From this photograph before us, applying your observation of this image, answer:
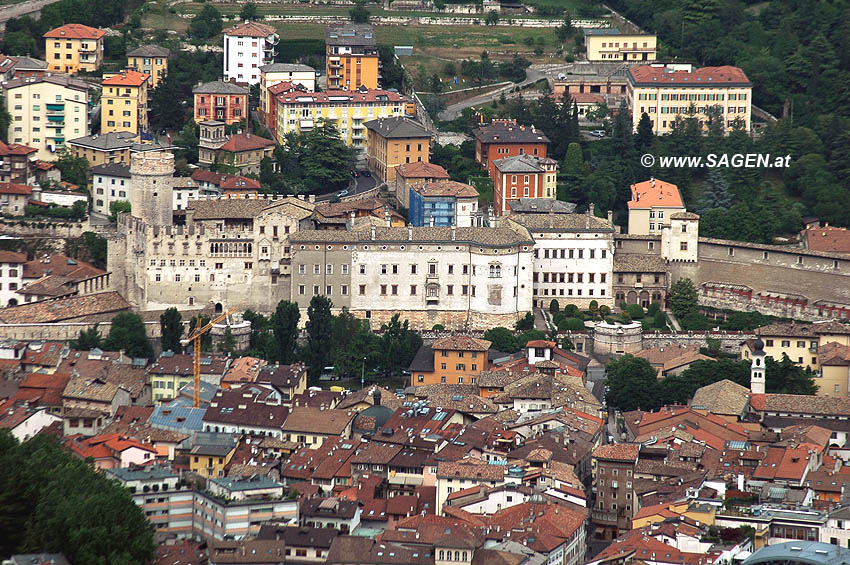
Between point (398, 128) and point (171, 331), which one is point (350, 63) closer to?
point (398, 128)

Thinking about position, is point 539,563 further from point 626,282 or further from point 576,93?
point 576,93

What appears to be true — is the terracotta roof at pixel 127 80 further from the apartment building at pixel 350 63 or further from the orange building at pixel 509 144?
the orange building at pixel 509 144

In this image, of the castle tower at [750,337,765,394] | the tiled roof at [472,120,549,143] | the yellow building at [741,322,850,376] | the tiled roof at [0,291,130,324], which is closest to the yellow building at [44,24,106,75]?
the tiled roof at [472,120,549,143]

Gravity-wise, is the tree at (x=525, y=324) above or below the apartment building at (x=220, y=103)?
below

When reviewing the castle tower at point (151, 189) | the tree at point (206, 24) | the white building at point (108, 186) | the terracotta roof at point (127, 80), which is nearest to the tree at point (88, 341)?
the castle tower at point (151, 189)

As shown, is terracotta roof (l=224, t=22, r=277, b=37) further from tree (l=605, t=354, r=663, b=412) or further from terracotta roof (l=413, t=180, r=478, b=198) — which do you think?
tree (l=605, t=354, r=663, b=412)
